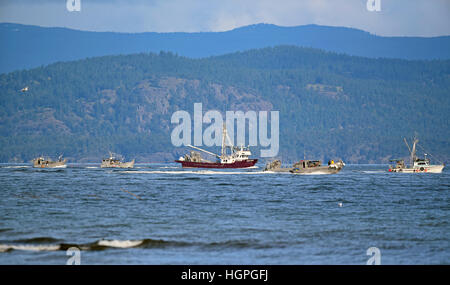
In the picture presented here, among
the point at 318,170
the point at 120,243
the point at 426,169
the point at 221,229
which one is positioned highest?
the point at 120,243

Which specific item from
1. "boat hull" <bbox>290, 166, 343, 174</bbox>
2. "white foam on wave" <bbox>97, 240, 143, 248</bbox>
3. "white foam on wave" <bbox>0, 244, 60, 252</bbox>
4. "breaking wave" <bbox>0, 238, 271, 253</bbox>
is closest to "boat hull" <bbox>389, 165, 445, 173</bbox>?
"boat hull" <bbox>290, 166, 343, 174</bbox>

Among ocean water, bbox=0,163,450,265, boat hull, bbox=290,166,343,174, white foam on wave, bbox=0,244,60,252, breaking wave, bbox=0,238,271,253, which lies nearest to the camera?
ocean water, bbox=0,163,450,265

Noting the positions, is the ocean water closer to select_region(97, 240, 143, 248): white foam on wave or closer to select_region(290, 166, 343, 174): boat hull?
select_region(97, 240, 143, 248): white foam on wave

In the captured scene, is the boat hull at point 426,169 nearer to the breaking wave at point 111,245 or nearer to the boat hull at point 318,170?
the boat hull at point 318,170

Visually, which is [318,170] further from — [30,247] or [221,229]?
[30,247]

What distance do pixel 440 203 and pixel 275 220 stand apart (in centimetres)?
2606

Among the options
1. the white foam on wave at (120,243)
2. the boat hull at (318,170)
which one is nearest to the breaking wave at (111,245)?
the white foam on wave at (120,243)

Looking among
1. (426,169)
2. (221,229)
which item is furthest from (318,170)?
(221,229)

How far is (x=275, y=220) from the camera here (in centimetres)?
5784

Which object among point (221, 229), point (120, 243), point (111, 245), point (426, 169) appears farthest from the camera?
point (426, 169)

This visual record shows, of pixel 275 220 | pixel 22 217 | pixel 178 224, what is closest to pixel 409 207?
pixel 275 220

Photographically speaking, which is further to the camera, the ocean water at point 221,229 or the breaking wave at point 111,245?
the breaking wave at point 111,245

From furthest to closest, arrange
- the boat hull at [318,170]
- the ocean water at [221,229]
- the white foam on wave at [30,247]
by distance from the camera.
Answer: the boat hull at [318,170]
the white foam on wave at [30,247]
the ocean water at [221,229]
